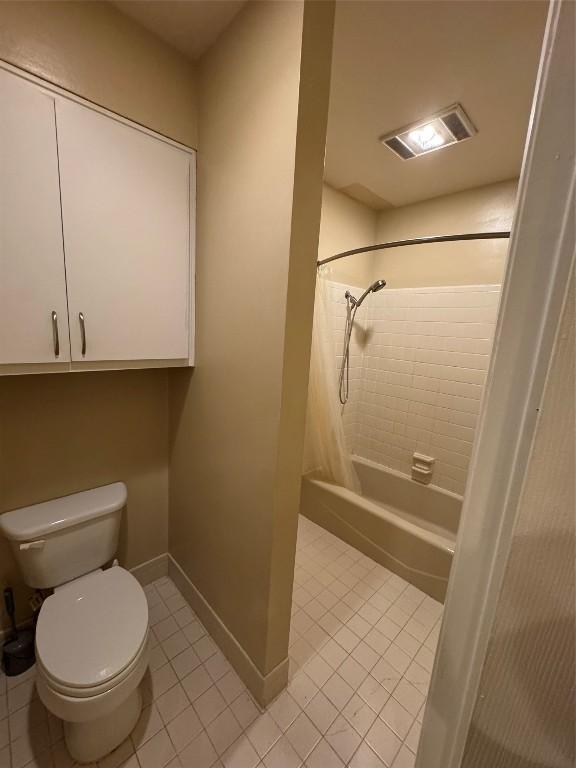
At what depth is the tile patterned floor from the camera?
1075 millimetres

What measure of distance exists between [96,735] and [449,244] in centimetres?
302

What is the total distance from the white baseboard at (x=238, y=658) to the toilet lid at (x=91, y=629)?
43cm

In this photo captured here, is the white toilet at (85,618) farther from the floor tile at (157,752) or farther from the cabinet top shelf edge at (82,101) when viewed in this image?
the cabinet top shelf edge at (82,101)

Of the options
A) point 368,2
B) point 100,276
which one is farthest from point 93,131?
point 368,2

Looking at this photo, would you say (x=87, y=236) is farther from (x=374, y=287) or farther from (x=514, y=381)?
(x=374, y=287)

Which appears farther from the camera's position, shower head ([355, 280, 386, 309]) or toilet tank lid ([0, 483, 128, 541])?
shower head ([355, 280, 386, 309])

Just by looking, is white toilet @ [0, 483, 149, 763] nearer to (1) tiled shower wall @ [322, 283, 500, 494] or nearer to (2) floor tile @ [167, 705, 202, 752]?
(2) floor tile @ [167, 705, 202, 752]

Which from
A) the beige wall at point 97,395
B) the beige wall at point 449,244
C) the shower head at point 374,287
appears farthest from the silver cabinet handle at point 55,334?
the beige wall at point 449,244

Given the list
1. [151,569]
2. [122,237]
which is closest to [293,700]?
[151,569]

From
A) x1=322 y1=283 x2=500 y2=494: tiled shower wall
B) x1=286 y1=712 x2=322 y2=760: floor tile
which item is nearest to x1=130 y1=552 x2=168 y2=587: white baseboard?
x1=286 y1=712 x2=322 y2=760: floor tile

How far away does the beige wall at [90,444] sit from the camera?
4.12 feet

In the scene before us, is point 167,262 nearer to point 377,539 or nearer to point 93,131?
point 93,131

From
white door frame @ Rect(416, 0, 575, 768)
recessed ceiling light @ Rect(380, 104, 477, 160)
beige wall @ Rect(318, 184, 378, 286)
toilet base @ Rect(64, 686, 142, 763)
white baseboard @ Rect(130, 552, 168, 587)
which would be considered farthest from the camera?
beige wall @ Rect(318, 184, 378, 286)

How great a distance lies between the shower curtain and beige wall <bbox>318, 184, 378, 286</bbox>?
0.35 metres
